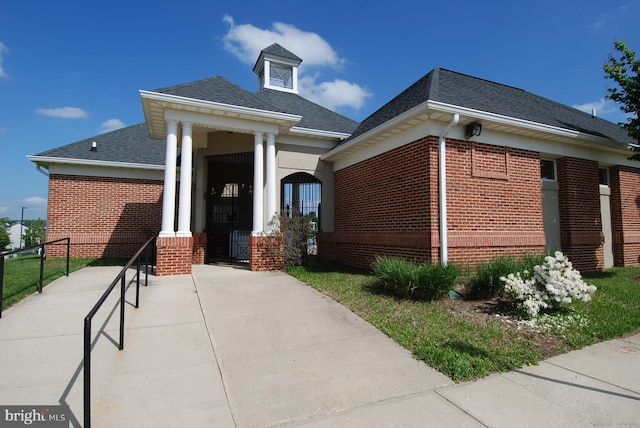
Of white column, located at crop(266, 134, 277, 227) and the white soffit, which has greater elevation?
the white soffit

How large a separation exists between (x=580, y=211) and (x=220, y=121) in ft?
33.4

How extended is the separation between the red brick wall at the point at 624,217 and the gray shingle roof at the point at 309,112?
8.53 m

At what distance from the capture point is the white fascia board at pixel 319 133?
10.6m

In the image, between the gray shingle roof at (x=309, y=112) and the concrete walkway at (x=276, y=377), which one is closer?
the concrete walkway at (x=276, y=377)

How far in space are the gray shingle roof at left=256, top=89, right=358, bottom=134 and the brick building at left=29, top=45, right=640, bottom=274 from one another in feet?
0.45

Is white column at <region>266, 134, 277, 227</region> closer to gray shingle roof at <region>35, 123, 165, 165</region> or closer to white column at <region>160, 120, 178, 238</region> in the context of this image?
white column at <region>160, 120, 178, 238</region>

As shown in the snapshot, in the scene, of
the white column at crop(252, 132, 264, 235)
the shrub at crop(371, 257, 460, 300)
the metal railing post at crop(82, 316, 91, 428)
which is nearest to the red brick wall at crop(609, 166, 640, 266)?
the shrub at crop(371, 257, 460, 300)

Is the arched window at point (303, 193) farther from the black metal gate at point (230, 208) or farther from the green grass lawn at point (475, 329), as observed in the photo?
the green grass lawn at point (475, 329)

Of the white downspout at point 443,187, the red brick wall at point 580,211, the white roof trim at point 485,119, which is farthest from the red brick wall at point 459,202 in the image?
the red brick wall at point 580,211

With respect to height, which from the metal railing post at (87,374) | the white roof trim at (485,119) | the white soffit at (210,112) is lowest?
the metal railing post at (87,374)

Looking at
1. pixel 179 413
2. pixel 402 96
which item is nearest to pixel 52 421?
pixel 179 413

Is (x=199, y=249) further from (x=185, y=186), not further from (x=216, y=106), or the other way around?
(x=216, y=106)

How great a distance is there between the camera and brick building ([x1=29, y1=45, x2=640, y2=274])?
25.2ft

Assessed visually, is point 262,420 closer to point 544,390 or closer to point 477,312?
point 544,390
